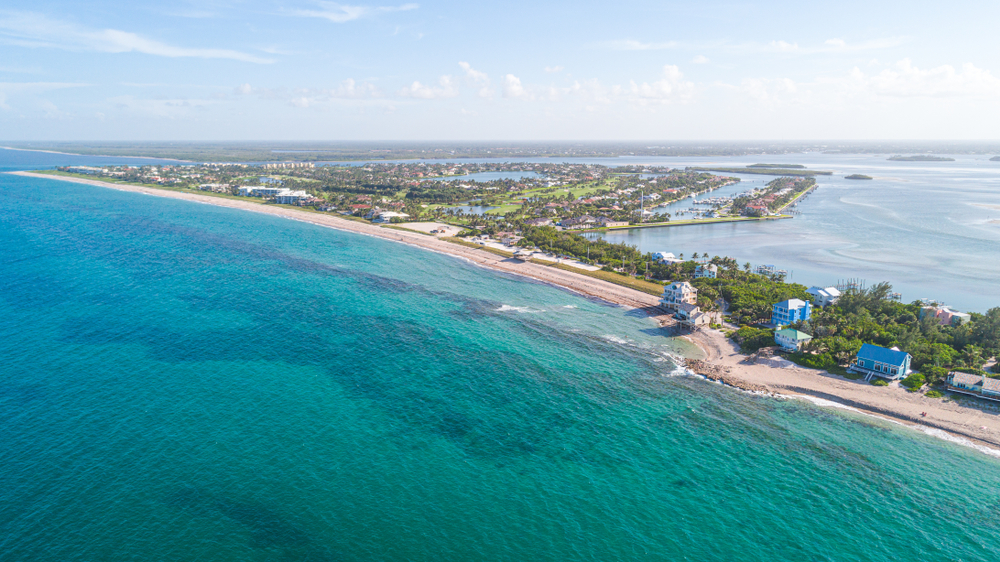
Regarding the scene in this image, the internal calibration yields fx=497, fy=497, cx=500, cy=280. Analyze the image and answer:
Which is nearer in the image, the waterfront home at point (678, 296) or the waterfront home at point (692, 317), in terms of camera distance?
the waterfront home at point (692, 317)

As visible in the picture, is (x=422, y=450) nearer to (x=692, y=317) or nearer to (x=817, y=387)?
(x=817, y=387)

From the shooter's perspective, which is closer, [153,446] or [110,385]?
[153,446]

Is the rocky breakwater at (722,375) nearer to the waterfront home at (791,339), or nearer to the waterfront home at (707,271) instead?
the waterfront home at (791,339)

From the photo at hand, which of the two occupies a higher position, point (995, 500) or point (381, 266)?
point (381, 266)

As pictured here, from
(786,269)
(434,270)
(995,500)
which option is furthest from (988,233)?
(434,270)

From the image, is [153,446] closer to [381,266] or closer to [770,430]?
[770,430]

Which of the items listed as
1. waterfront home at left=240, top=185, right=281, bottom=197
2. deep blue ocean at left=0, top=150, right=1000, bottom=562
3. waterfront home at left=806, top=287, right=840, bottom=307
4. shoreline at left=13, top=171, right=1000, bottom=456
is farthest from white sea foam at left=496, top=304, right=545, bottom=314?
waterfront home at left=240, top=185, right=281, bottom=197

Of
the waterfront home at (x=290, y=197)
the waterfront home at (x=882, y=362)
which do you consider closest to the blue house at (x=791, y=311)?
the waterfront home at (x=882, y=362)
